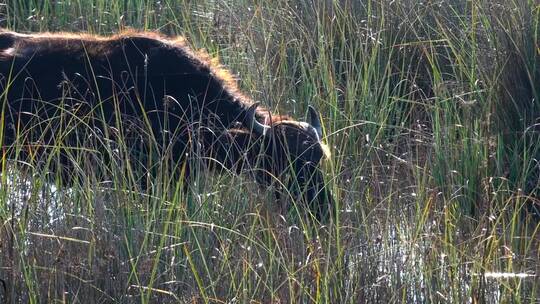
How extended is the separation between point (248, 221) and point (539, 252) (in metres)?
1.23

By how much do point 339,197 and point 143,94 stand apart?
142cm

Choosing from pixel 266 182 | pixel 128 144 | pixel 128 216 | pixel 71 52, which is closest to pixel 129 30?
pixel 71 52

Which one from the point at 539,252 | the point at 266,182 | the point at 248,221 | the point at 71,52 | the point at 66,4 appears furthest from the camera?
the point at 66,4

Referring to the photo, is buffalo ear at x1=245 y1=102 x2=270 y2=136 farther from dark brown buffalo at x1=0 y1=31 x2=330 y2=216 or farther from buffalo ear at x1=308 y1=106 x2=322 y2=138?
buffalo ear at x1=308 y1=106 x2=322 y2=138

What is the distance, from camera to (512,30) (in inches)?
253

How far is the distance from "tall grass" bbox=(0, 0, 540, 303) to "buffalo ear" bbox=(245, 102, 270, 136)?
377 millimetres

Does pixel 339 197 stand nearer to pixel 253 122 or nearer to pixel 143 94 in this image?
pixel 253 122

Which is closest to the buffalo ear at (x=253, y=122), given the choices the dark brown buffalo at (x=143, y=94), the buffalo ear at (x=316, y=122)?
the dark brown buffalo at (x=143, y=94)

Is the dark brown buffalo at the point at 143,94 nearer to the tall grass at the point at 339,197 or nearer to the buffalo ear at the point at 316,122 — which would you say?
the buffalo ear at the point at 316,122

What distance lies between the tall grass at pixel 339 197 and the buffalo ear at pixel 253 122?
14.9 inches

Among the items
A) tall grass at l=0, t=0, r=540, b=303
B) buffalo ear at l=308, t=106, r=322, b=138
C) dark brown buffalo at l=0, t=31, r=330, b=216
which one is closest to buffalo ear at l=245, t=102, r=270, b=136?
dark brown buffalo at l=0, t=31, r=330, b=216

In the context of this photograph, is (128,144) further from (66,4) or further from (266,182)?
(66,4)

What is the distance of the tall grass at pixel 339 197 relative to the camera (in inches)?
163

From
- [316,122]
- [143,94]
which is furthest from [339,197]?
[143,94]
